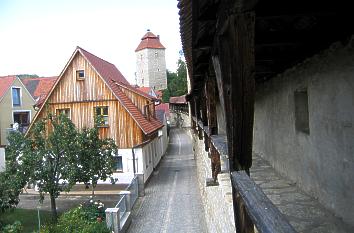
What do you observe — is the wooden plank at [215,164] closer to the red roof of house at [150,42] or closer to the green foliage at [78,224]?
the green foliage at [78,224]

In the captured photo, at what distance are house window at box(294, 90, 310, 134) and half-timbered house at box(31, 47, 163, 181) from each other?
43.4 ft

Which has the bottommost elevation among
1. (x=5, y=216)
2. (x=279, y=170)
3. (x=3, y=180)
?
(x=5, y=216)

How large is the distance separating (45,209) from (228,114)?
16.1m

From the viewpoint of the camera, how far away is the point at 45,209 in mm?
16969

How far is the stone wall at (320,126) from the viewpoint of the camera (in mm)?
4302


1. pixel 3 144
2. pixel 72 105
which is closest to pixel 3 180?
pixel 72 105

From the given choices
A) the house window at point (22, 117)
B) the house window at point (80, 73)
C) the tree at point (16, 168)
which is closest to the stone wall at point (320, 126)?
the tree at point (16, 168)

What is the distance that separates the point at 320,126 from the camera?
516cm

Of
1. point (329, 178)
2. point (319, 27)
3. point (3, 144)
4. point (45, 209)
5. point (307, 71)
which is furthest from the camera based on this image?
point (3, 144)

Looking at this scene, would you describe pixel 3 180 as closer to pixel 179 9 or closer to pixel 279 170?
pixel 279 170

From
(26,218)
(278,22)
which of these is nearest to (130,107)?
(26,218)

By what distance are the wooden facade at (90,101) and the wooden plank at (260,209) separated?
16.5 m

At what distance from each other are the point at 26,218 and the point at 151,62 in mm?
58213

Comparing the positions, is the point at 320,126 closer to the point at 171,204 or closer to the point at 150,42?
the point at 171,204
